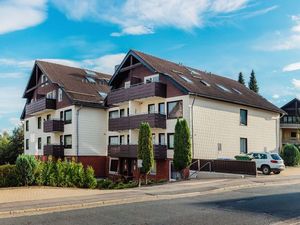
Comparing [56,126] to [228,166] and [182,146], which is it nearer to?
[182,146]

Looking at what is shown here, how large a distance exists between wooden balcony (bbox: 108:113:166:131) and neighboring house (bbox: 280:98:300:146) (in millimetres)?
31181

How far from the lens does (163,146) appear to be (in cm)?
3152

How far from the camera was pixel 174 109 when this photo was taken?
31.7m

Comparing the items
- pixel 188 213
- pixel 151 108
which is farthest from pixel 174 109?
pixel 188 213

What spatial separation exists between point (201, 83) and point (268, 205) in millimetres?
21520

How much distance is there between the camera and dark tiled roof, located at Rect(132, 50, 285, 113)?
104 feet

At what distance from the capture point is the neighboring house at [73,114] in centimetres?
3816

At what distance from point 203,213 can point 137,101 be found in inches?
923

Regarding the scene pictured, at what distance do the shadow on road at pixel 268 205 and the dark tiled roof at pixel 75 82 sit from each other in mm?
24888

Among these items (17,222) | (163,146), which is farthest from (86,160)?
(17,222)

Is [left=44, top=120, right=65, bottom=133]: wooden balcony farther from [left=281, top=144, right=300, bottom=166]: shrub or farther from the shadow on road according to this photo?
the shadow on road

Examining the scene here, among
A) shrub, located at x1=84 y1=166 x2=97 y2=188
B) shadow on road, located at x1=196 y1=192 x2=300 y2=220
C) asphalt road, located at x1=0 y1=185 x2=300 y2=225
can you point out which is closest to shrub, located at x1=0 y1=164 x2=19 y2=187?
shrub, located at x1=84 y1=166 x2=97 y2=188

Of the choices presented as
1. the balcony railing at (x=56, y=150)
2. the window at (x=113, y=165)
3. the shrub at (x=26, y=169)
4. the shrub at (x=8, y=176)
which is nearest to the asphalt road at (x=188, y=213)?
the shrub at (x=26, y=169)

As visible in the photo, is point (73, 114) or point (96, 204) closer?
point (96, 204)
